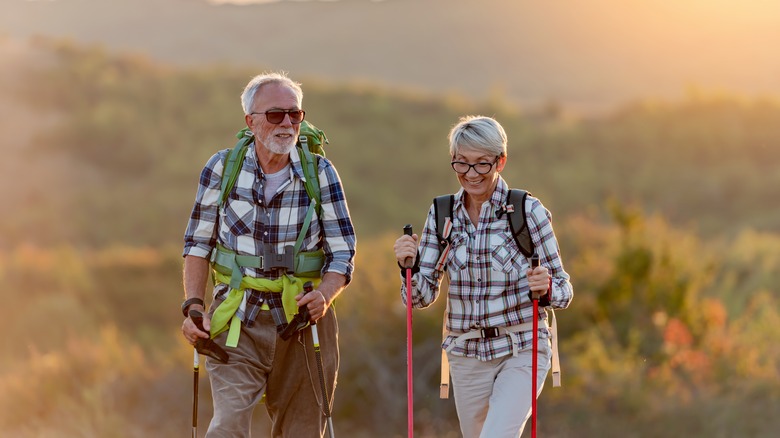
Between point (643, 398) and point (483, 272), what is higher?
point (483, 272)

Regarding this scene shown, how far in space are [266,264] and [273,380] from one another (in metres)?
0.58

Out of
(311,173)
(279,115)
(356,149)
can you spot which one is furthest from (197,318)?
(356,149)

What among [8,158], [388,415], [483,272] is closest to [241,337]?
[483,272]

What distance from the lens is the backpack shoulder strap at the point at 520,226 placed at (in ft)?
18.3

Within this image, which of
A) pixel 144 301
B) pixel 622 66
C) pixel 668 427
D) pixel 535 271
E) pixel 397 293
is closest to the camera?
pixel 535 271

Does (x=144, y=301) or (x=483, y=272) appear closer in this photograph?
(x=483, y=272)

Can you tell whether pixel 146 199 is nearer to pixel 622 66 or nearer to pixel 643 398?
pixel 643 398

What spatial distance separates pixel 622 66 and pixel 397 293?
9518 centimetres

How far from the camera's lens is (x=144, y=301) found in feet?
85.3

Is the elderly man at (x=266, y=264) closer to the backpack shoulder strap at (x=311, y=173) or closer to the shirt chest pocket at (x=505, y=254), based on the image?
the backpack shoulder strap at (x=311, y=173)

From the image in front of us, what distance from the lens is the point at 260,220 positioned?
18.2ft

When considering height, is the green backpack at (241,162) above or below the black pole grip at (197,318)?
above

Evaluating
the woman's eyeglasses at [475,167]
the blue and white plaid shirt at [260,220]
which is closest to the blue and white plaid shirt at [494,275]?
the woman's eyeglasses at [475,167]

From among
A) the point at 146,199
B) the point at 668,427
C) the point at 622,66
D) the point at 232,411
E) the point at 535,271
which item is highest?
the point at 622,66
